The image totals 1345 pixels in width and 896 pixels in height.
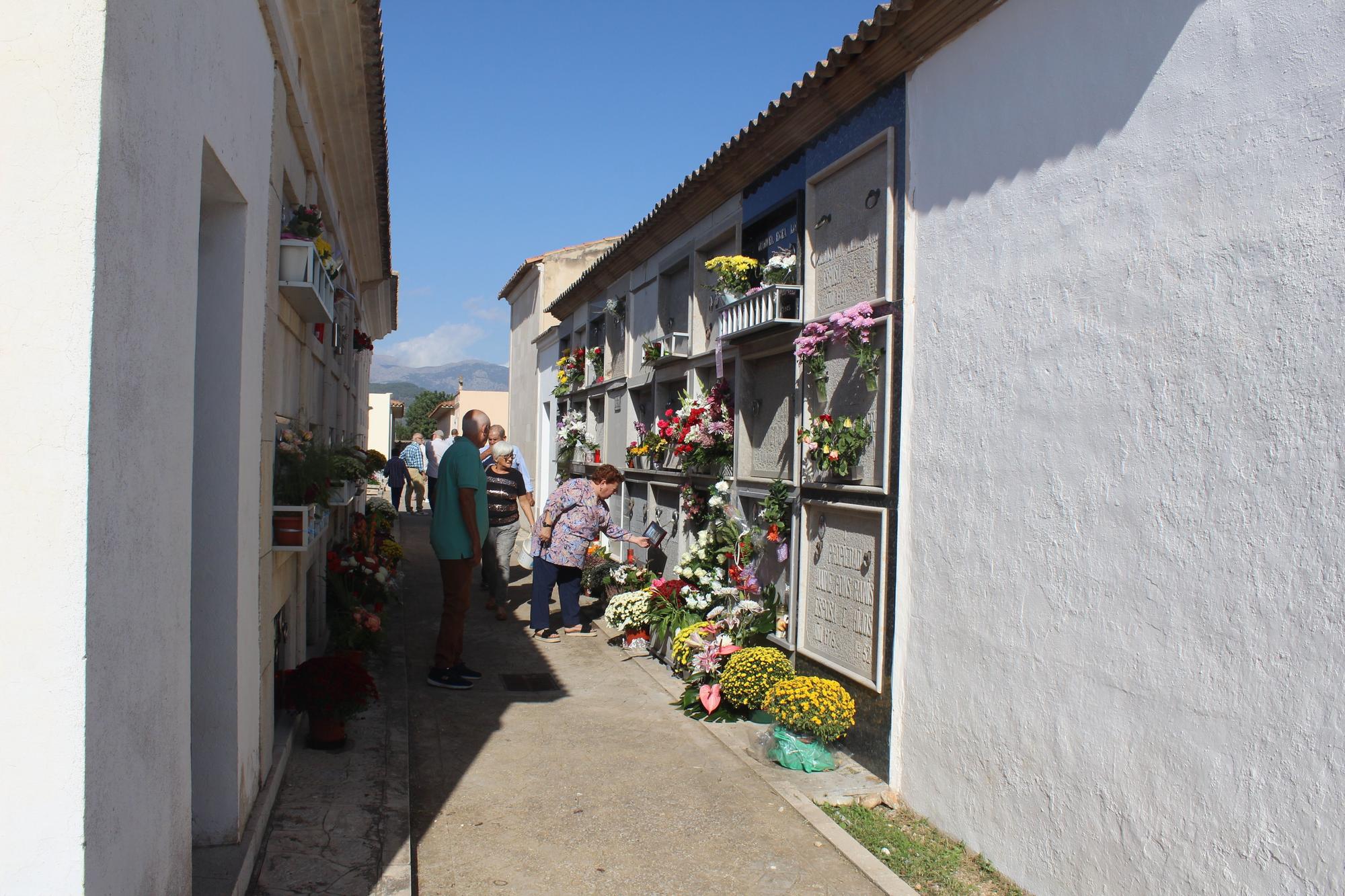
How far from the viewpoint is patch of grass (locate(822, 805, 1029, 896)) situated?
4.07 meters

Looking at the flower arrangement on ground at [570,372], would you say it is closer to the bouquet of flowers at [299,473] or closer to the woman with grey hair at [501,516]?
the woman with grey hair at [501,516]

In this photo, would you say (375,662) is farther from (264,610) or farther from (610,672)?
(264,610)

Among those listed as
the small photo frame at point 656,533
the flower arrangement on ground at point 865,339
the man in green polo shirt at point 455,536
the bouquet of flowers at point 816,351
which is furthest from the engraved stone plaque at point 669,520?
the flower arrangement on ground at point 865,339

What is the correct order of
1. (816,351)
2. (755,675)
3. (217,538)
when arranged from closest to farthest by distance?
(217,538) < (816,351) < (755,675)

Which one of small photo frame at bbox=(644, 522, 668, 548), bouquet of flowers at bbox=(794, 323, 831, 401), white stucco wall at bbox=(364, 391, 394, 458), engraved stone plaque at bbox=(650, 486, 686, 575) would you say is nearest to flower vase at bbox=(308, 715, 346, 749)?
bouquet of flowers at bbox=(794, 323, 831, 401)

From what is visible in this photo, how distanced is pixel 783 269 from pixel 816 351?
850mm

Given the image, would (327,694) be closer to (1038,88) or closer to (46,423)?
(46,423)

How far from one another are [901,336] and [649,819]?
2.75 metres

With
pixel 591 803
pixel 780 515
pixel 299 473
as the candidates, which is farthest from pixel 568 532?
pixel 299 473

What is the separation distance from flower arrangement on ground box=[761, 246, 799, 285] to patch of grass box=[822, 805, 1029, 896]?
Answer: 3308 millimetres

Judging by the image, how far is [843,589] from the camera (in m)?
5.62

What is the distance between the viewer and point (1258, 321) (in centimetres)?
297

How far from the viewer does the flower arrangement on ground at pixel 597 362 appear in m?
12.4

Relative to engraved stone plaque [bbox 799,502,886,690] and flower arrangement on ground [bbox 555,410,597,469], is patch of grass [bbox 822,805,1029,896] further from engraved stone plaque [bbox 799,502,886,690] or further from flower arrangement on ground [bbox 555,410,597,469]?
flower arrangement on ground [bbox 555,410,597,469]
